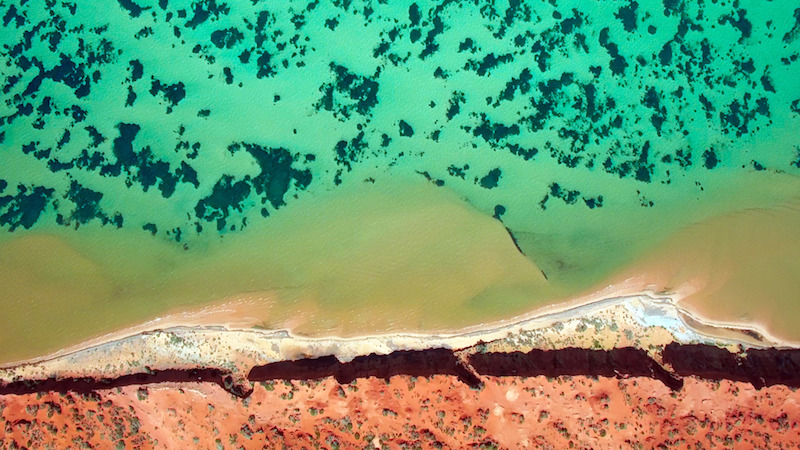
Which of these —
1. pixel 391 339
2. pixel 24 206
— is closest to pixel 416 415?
pixel 391 339

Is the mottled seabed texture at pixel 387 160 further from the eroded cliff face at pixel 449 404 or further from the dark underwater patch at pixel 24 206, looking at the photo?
the eroded cliff face at pixel 449 404

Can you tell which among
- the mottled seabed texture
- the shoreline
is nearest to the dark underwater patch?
the mottled seabed texture

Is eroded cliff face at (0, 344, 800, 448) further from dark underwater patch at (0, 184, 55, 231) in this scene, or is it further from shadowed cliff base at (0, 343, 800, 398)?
dark underwater patch at (0, 184, 55, 231)

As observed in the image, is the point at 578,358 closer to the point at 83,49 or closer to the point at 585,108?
the point at 585,108

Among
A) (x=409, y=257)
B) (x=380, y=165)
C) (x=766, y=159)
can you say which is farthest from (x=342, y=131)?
(x=766, y=159)

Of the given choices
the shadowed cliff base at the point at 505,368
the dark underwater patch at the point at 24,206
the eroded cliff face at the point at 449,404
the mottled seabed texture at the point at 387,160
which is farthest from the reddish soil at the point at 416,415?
the dark underwater patch at the point at 24,206

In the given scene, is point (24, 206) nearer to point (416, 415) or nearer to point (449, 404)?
point (416, 415)
